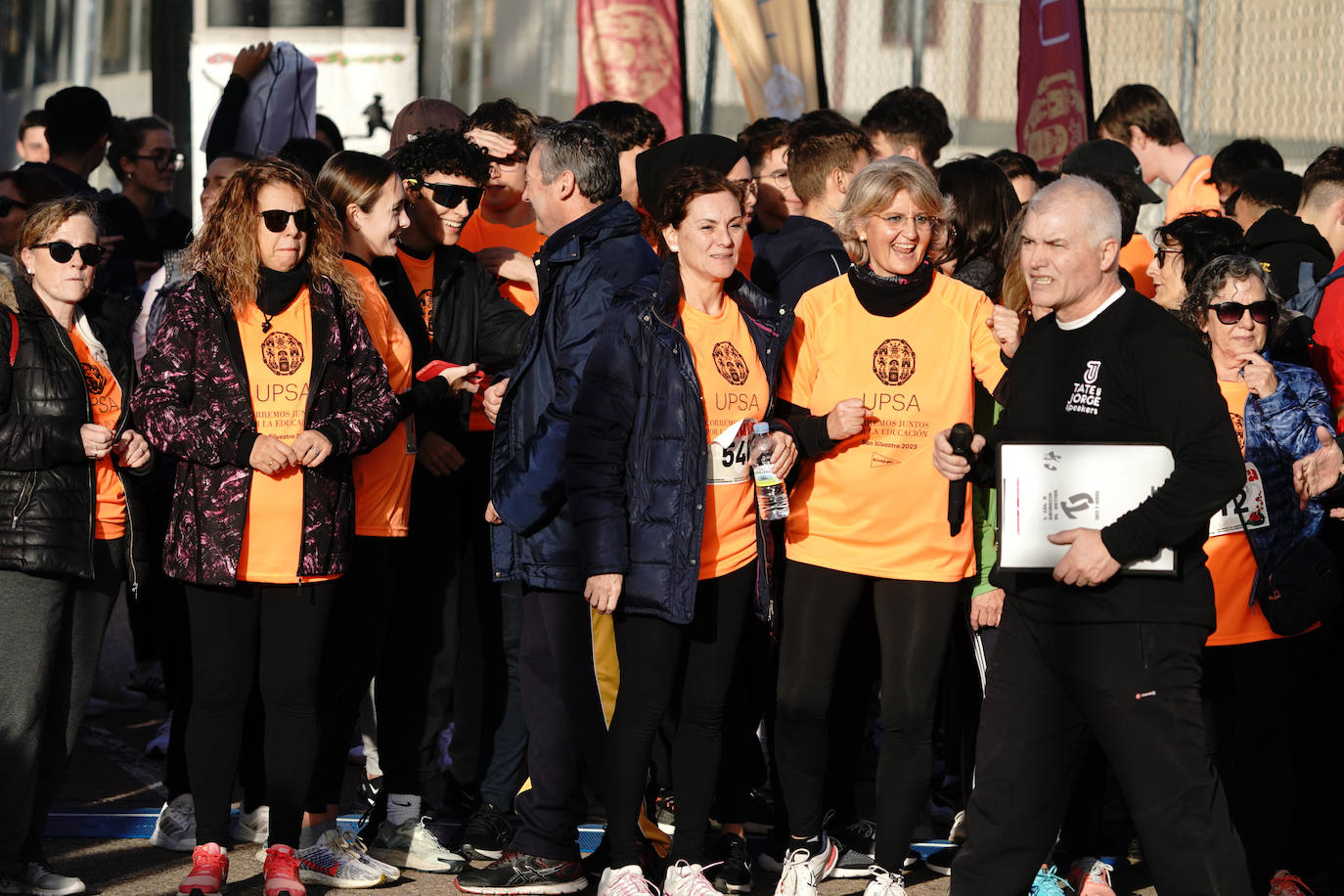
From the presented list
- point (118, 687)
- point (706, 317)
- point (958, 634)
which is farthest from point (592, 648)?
point (118, 687)

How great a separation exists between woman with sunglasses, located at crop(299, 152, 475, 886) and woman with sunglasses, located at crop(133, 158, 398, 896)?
8.9 inches

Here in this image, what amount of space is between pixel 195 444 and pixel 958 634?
9.58ft

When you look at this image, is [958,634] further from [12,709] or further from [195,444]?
[12,709]

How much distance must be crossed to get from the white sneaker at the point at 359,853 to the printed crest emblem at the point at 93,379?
160 centimetres

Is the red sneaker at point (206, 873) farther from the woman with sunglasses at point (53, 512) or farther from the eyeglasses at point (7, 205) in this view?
the eyeglasses at point (7, 205)

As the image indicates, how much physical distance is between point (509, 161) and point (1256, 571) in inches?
123

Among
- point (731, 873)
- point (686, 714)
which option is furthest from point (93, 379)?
point (731, 873)

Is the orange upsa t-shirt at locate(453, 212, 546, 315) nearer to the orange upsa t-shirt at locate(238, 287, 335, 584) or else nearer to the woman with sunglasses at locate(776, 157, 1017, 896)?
the orange upsa t-shirt at locate(238, 287, 335, 584)

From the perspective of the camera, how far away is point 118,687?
25.7ft

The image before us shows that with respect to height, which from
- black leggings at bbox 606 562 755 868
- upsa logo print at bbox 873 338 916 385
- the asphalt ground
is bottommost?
the asphalt ground

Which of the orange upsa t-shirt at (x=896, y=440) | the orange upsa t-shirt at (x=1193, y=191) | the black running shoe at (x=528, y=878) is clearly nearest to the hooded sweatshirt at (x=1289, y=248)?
the orange upsa t-shirt at (x=896, y=440)

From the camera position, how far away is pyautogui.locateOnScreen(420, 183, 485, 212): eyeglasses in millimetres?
5613

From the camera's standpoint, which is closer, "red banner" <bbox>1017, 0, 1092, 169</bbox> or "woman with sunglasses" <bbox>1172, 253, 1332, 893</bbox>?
"woman with sunglasses" <bbox>1172, 253, 1332, 893</bbox>

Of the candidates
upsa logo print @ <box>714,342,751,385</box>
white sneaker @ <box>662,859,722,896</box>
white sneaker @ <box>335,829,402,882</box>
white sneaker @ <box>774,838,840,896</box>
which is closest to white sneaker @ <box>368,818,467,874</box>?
white sneaker @ <box>335,829,402,882</box>
